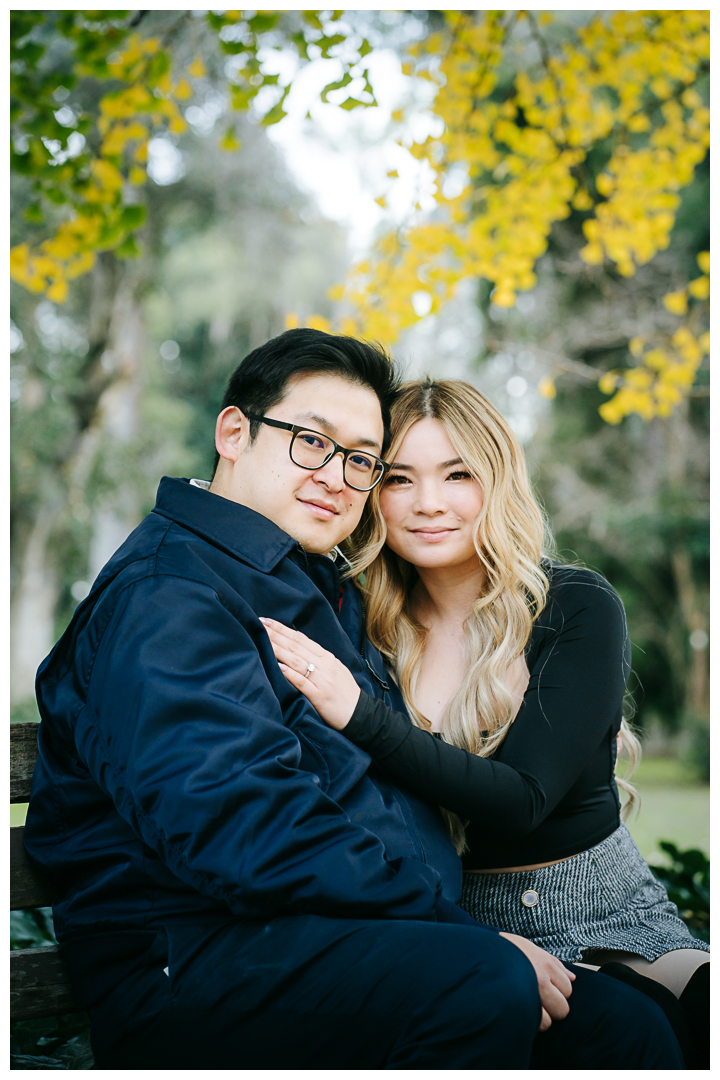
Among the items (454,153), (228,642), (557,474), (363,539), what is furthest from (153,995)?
(557,474)

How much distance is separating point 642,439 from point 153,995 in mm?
13148

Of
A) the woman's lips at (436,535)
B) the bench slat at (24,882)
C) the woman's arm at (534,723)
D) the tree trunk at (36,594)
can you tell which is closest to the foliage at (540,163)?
the woman's lips at (436,535)

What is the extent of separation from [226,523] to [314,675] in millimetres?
431

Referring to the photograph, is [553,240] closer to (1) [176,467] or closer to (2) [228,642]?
(1) [176,467]

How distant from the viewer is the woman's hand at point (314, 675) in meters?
2.02

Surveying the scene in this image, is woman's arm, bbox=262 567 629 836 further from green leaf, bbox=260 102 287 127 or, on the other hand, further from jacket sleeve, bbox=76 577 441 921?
green leaf, bbox=260 102 287 127

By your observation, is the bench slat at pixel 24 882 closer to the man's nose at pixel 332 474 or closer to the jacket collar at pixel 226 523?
the jacket collar at pixel 226 523

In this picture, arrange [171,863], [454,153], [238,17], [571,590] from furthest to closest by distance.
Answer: [454,153]
[238,17]
[571,590]
[171,863]

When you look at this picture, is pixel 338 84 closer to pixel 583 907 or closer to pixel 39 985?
pixel 583 907

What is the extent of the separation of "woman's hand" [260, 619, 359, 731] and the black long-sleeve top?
0.05 m

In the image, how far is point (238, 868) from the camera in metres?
1.59

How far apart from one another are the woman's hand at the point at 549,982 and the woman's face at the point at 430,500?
3.75ft

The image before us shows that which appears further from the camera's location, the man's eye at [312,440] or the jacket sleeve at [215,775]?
Result: the man's eye at [312,440]

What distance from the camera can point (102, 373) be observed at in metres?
13.3
